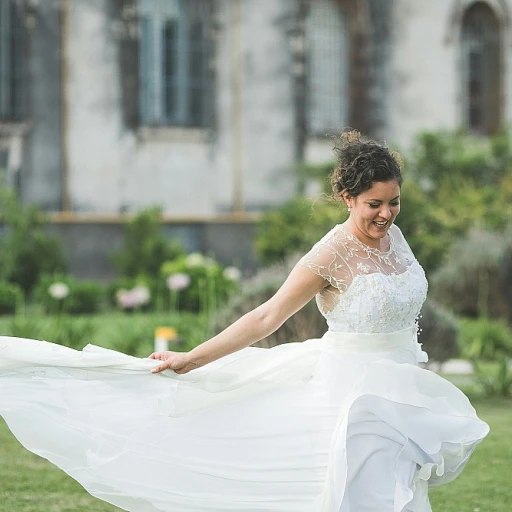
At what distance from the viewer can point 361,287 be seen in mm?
5379

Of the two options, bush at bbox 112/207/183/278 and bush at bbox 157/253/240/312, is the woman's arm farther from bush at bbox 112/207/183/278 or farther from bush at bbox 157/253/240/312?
bush at bbox 112/207/183/278

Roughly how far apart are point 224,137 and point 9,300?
588 centimetres

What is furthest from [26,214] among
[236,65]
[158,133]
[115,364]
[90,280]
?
[115,364]

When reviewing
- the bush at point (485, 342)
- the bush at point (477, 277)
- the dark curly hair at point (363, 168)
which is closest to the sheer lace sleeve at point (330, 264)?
the dark curly hair at point (363, 168)

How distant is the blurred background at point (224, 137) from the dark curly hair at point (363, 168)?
38.2 ft

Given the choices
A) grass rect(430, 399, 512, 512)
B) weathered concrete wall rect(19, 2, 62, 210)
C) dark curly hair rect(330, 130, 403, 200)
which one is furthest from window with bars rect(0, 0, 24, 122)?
dark curly hair rect(330, 130, 403, 200)

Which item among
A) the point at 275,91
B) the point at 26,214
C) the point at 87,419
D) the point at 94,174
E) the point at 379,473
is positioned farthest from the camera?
the point at 275,91

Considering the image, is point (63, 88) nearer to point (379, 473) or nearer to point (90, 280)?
point (90, 280)

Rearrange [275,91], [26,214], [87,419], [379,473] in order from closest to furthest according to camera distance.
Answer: [379,473] < [87,419] < [26,214] < [275,91]

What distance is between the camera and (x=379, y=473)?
16.9ft

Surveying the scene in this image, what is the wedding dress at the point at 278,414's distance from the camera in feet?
17.2

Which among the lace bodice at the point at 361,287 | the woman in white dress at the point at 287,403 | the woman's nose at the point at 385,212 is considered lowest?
the woman in white dress at the point at 287,403

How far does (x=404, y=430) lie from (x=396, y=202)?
0.97 m

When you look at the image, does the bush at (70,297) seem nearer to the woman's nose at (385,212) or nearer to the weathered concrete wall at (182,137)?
the weathered concrete wall at (182,137)
